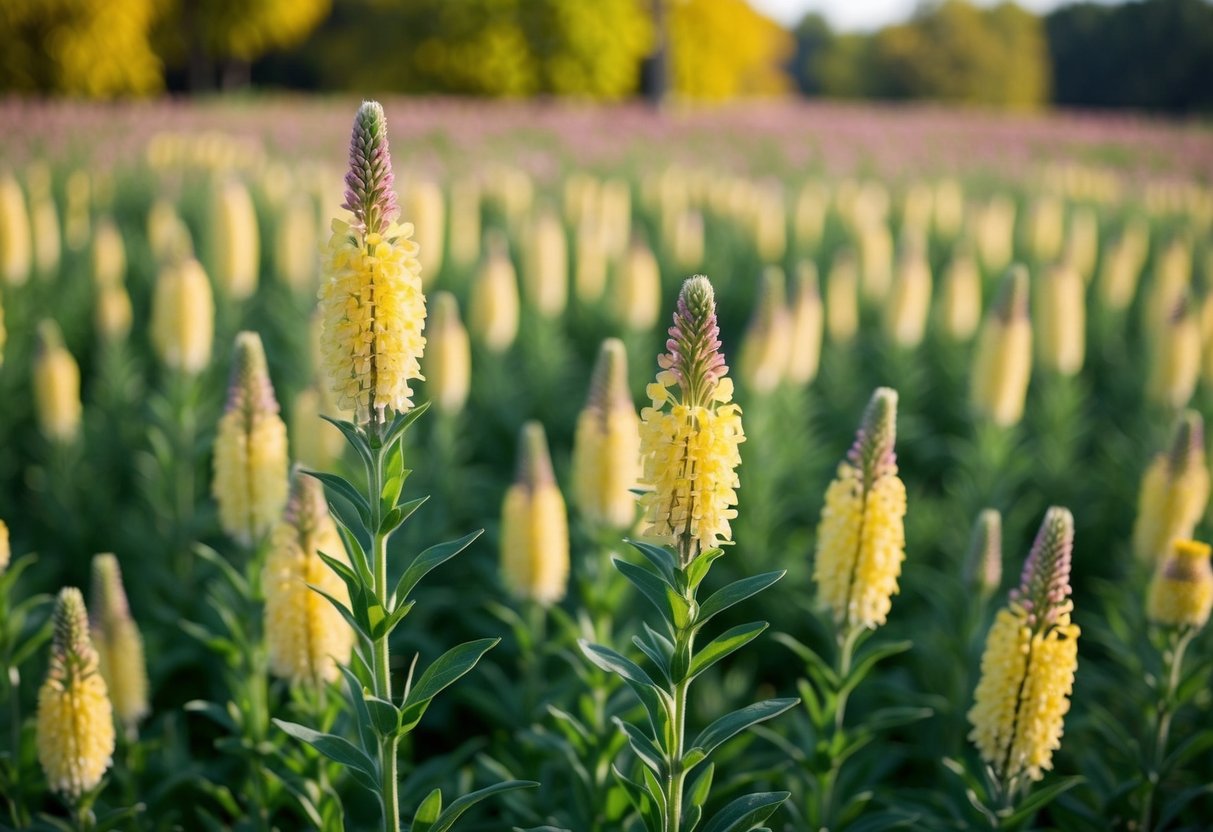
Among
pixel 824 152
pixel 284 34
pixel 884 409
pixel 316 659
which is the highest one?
pixel 284 34

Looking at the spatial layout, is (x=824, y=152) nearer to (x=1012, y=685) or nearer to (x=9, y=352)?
(x=9, y=352)

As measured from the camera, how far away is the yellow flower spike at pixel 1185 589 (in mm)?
2689

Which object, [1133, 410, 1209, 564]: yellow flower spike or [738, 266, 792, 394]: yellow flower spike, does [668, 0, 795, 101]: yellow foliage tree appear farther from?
[1133, 410, 1209, 564]: yellow flower spike


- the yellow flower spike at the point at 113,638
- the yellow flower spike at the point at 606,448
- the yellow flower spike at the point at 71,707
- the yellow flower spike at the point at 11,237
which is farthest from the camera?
the yellow flower spike at the point at 11,237

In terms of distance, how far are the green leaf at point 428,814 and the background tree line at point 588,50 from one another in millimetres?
21841

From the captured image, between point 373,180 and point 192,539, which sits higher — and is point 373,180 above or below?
above

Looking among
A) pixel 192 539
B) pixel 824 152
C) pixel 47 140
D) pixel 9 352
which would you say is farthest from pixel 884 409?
pixel 824 152

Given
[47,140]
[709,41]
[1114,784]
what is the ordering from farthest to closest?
[709,41], [47,140], [1114,784]

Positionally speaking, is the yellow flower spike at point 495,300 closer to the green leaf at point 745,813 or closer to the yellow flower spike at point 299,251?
the yellow flower spike at point 299,251

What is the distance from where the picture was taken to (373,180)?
1.89 m

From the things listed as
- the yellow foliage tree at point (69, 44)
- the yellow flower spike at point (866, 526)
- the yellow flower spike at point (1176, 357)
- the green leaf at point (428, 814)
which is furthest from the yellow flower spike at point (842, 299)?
the yellow foliage tree at point (69, 44)

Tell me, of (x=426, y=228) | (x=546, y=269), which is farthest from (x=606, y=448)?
(x=426, y=228)

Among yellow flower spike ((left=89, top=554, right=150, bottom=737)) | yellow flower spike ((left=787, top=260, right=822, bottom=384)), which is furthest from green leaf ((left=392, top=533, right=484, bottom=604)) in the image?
yellow flower spike ((left=787, top=260, right=822, bottom=384))

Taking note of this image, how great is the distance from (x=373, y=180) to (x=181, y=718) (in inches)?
109
